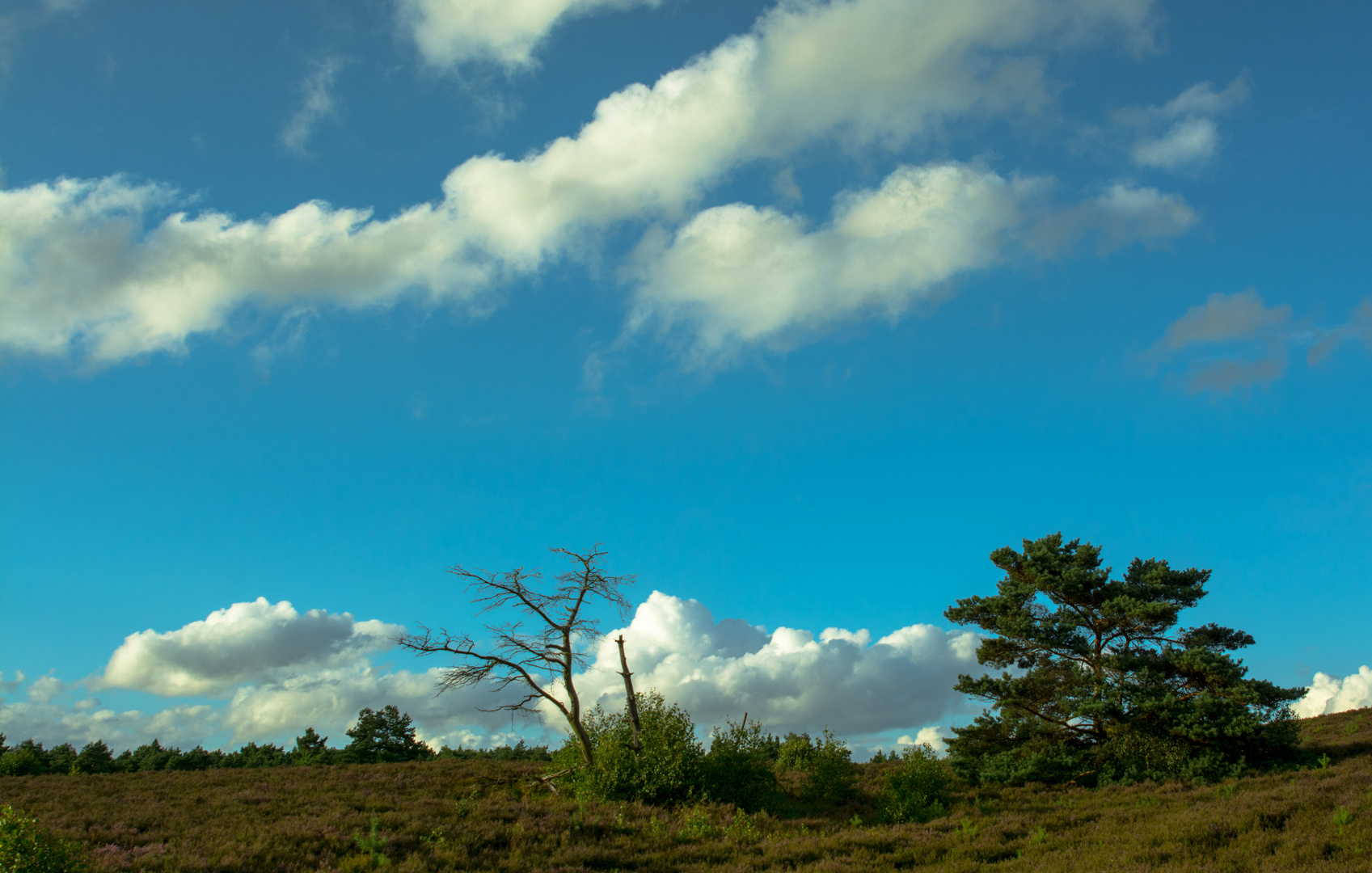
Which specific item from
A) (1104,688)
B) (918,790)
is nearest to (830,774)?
(918,790)

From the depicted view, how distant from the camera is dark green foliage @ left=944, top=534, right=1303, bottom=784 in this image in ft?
101

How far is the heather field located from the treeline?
11.9 metres

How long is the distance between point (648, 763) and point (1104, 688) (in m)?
20.9

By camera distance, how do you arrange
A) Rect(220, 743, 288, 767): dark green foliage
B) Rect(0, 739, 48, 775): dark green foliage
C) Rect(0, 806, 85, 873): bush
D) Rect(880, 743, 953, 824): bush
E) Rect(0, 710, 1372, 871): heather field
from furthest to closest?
Rect(220, 743, 288, 767): dark green foliage < Rect(0, 739, 48, 775): dark green foliage < Rect(880, 743, 953, 824): bush < Rect(0, 710, 1372, 871): heather field < Rect(0, 806, 85, 873): bush

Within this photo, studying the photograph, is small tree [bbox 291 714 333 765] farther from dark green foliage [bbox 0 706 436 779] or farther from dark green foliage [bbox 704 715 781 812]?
dark green foliage [bbox 704 715 781 812]

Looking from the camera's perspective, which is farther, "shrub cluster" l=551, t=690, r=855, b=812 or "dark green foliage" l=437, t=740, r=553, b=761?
"dark green foliage" l=437, t=740, r=553, b=761

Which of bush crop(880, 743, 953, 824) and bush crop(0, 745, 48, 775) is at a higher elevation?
bush crop(0, 745, 48, 775)

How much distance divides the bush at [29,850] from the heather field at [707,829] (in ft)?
15.5

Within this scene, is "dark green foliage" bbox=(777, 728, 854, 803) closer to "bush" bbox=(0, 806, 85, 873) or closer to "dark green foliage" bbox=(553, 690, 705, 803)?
"dark green foliage" bbox=(553, 690, 705, 803)

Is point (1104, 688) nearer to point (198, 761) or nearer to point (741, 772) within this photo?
point (741, 772)

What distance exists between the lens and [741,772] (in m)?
30.7

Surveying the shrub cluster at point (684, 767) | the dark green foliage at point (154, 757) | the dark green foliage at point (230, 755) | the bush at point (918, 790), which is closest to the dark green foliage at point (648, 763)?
the shrub cluster at point (684, 767)

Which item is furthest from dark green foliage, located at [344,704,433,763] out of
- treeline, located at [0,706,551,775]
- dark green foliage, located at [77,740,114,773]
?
dark green foliage, located at [77,740,114,773]

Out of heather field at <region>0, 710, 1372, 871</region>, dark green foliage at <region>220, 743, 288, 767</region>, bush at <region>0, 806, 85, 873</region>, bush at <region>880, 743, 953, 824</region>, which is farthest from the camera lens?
dark green foliage at <region>220, 743, 288, 767</region>
